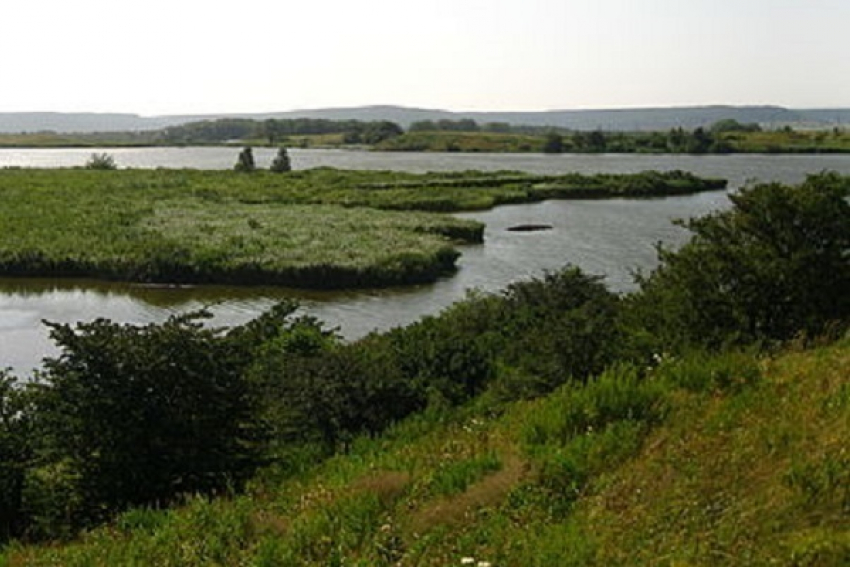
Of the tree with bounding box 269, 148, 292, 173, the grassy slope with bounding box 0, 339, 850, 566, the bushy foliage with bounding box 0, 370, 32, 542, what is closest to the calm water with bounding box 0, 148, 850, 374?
the bushy foliage with bounding box 0, 370, 32, 542

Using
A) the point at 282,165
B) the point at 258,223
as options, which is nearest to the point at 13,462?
the point at 258,223

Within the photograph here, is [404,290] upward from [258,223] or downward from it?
downward

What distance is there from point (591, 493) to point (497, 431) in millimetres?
2323

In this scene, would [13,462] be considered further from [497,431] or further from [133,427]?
[497,431]

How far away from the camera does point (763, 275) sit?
14.1 metres

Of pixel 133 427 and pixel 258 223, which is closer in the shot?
pixel 133 427

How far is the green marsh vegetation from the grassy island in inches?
708

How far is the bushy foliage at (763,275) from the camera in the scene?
13984mm

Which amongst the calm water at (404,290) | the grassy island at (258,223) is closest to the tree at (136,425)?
the calm water at (404,290)

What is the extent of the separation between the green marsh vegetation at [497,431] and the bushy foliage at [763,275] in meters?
0.04

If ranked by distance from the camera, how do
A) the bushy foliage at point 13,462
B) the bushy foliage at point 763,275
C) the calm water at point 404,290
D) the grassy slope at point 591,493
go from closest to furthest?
the grassy slope at point 591,493 < the bushy foliage at point 13,462 < the bushy foliage at point 763,275 < the calm water at point 404,290

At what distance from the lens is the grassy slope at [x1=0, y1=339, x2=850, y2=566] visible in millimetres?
5860

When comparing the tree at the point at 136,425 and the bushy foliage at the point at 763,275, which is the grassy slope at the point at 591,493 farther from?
the bushy foliage at the point at 763,275

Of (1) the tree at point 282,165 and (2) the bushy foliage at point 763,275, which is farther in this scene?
(1) the tree at point 282,165
